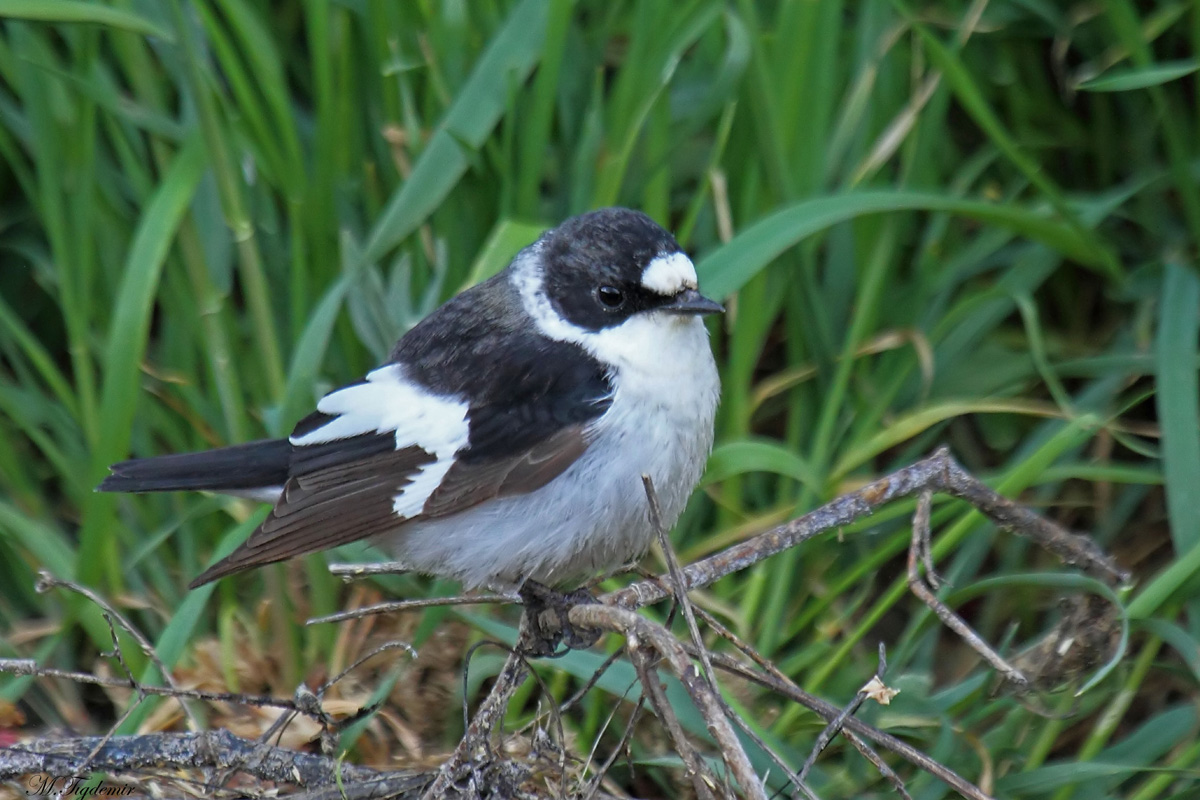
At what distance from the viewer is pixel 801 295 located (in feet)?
11.1

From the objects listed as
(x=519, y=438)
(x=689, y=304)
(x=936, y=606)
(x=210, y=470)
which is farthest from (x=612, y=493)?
(x=210, y=470)

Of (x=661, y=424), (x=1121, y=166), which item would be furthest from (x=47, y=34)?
(x=1121, y=166)

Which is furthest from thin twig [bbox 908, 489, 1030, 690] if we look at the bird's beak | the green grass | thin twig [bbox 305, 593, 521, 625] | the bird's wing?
thin twig [bbox 305, 593, 521, 625]

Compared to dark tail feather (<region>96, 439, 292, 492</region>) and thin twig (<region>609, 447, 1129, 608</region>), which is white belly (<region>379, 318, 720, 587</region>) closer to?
thin twig (<region>609, 447, 1129, 608</region>)

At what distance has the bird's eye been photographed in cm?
280

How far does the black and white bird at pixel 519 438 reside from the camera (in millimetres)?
2682

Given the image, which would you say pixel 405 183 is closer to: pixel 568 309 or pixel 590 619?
pixel 568 309

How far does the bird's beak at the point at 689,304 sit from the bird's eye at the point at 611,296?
3.8 inches

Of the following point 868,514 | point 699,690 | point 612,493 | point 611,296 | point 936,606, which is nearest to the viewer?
point 699,690

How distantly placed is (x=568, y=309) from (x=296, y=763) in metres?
1.04

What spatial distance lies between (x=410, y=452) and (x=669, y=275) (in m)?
0.64

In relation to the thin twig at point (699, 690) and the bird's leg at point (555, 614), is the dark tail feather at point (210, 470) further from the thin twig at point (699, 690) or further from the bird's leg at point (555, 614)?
the thin twig at point (699, 690)

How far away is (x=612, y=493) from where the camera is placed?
2656 mm

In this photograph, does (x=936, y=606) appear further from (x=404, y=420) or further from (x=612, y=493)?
(x=404, y=420)
